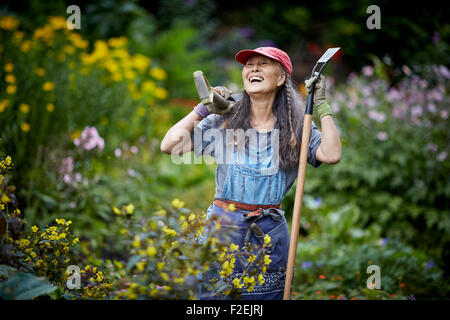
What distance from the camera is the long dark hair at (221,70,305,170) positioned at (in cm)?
189

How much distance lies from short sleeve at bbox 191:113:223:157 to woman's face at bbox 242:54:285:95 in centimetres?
23

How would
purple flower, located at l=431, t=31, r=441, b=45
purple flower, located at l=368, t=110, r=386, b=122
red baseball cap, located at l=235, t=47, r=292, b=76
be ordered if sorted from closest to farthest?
red baseball cap, located at l=235, t=47, r=292, b=76 → purple flower, located at l=368, t=110, r=386, b=122 → purple flower, located at l=431, t=31, r=441, b=45

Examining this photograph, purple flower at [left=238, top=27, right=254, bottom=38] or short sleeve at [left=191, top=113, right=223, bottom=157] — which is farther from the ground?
purple flower at [left=238, top=27, right=254, bottom=38]

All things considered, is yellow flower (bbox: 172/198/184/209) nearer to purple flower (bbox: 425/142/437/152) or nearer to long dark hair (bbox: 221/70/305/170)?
long dark hair (bbox: 221/70/305/170)

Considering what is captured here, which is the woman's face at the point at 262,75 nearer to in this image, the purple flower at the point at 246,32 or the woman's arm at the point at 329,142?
the woman's arm at the point at 329,142

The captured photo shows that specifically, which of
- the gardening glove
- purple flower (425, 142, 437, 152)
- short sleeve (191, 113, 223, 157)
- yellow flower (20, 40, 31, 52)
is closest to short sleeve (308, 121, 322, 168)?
the gardening glove

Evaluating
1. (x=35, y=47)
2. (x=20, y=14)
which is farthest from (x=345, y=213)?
(x=20, y=14)

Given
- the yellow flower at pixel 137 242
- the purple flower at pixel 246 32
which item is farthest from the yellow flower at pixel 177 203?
the purple flower at pixel 246 32

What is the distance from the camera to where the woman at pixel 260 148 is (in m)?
1.84

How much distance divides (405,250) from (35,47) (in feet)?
14.0

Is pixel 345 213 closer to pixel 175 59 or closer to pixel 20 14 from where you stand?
pixel 175 59

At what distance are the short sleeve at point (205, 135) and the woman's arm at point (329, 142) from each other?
20.0 inches

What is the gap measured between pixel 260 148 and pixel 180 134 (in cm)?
39
